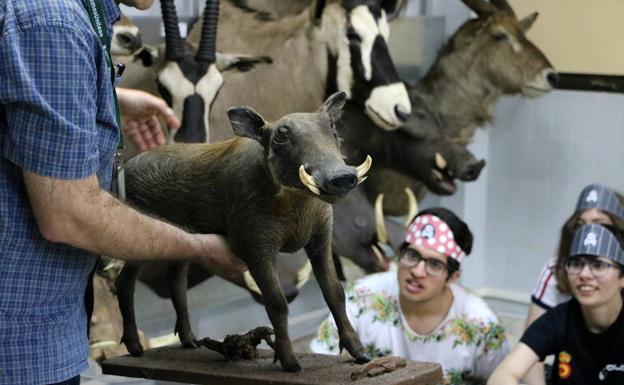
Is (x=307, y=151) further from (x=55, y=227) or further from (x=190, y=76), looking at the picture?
(x=190, y=76)

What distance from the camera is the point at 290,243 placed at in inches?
64.2

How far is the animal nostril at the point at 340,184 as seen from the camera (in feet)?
4.78

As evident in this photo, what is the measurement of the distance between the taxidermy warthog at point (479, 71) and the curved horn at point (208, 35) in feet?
4.79

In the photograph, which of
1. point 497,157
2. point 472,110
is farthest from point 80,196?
point 497,157

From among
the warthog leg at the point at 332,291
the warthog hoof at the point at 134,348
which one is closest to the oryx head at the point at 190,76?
the warthog hoof at the point at 134,348

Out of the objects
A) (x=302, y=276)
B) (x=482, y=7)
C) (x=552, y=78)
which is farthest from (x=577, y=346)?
(x=482, y=7)

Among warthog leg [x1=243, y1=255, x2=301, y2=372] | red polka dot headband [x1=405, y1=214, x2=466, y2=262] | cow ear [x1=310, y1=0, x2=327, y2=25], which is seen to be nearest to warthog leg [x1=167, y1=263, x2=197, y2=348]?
warthog leg [x1=243, y1=255, x2=301, y2=372]

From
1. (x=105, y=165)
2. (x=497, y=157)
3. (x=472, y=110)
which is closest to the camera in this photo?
(x=105, y=165)

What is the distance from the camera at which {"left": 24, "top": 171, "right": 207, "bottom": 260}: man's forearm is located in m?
1.49

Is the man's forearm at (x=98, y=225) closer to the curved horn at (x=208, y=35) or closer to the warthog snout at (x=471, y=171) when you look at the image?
the curved horn at (x=208, y=35)

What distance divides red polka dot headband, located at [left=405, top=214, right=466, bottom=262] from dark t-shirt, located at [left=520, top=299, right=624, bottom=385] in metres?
0.30

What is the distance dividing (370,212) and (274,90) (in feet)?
2.18

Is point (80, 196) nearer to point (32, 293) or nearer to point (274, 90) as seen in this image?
point (32, 293)

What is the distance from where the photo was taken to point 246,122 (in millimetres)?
1600
